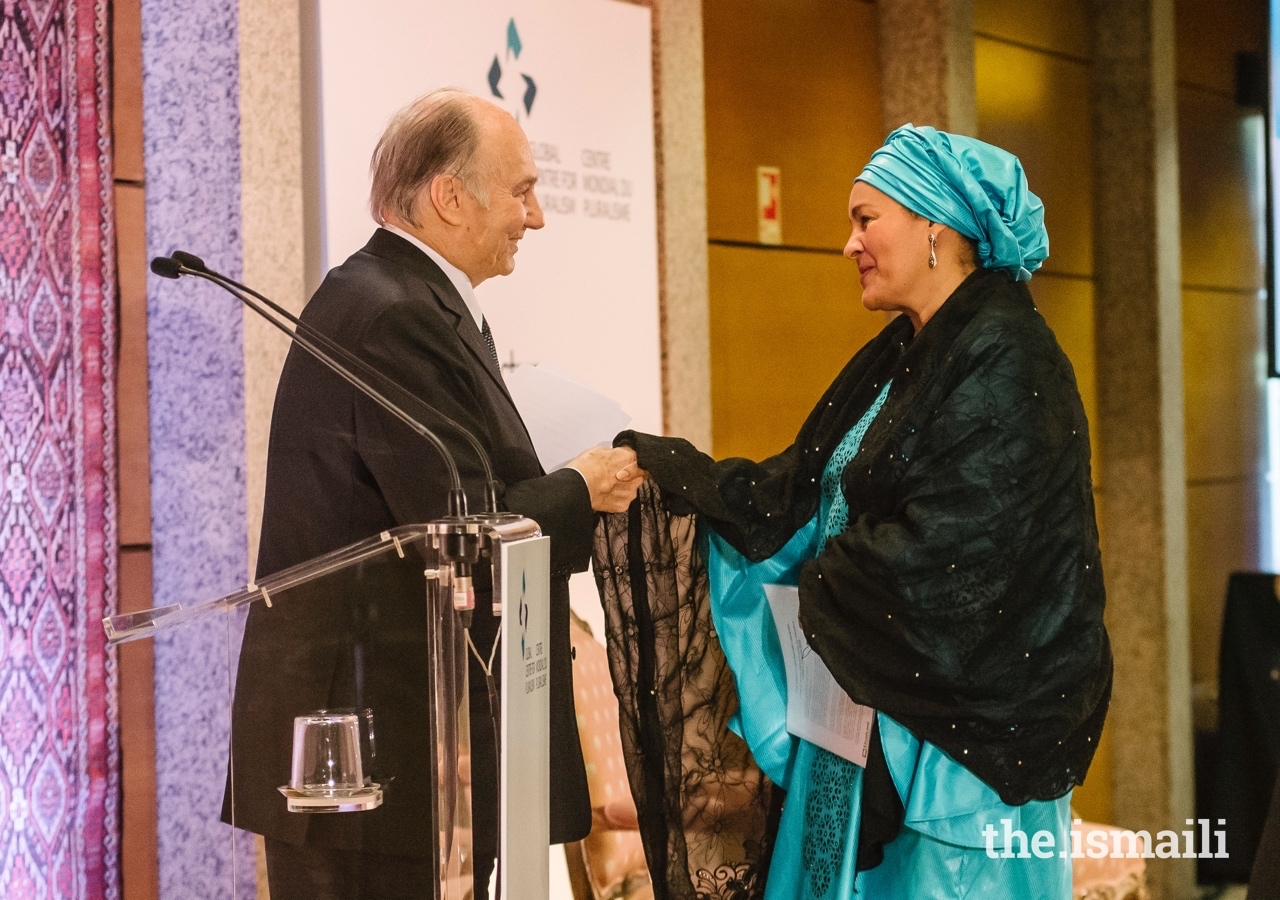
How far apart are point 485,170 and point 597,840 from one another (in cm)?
Result: 142

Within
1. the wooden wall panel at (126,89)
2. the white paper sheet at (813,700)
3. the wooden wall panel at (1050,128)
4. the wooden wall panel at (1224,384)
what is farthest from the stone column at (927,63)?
the wooden wall panel at (126,89)

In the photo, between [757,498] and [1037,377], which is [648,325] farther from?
[1037,377]

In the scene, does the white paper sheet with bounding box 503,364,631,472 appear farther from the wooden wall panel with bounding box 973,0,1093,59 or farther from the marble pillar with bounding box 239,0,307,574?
the wooden wall panel with bounding box 973,0,1093,59

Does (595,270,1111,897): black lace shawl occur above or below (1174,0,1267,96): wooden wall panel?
below

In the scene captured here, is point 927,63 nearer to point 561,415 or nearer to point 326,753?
point 561,415

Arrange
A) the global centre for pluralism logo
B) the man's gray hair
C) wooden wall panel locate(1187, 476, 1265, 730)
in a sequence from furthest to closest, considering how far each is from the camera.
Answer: wooden wall panel locate(1187, 476, 1265, 730) < the global centre for pluralism logo < the man's gray hair

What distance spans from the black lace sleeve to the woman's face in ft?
1.72

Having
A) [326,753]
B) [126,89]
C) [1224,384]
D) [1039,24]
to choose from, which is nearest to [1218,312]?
[1224,384]

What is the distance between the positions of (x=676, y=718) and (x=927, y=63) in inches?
110

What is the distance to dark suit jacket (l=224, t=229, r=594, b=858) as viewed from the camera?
4.61 ft

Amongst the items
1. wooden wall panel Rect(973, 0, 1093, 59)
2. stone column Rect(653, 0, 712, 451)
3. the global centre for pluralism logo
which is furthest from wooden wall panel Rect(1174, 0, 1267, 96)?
the global centre for pluralism logo

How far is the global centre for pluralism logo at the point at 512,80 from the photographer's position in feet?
9.91

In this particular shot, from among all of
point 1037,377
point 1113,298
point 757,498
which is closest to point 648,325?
point 757,498

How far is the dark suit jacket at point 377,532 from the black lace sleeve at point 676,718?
325 millimetres
